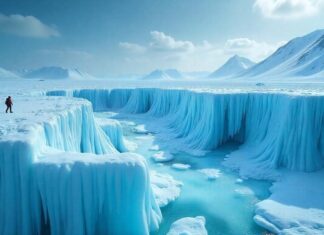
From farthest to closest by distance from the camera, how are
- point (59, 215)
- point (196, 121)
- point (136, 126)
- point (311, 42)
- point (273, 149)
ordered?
point (311, 42) → point (136, 126) → point (196, 121) → point (273, 149) → point (59, 215)

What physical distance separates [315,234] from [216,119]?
918cm

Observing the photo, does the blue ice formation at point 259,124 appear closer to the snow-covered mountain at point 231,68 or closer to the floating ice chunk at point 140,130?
the floating ice chunk at point 140,130

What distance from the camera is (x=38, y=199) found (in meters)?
5.98

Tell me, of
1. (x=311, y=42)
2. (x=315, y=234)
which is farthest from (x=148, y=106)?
(x=311, y=42)

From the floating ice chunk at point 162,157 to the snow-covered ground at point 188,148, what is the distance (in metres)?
1.50

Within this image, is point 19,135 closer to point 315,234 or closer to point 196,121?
point 315,234

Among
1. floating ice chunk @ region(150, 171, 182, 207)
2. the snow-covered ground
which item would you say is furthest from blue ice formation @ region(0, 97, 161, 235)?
floating ice chunk @ region(150, 171, 182, 207)

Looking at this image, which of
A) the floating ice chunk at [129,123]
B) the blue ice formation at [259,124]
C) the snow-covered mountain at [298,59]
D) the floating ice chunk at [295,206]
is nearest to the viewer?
the floating ice chunk at [295,206]

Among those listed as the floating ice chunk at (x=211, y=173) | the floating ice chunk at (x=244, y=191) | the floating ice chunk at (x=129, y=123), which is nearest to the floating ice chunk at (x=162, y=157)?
the floating ice chunk at (x=211, y=173)

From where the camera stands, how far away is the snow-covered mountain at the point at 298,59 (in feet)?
235

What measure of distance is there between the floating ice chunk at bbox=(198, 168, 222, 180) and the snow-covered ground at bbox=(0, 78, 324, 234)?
3.12ft

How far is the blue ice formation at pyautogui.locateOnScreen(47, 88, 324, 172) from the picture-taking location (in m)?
12.0

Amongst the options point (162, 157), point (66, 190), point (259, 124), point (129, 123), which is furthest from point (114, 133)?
point (129, 123)

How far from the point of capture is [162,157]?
46.8 feet
